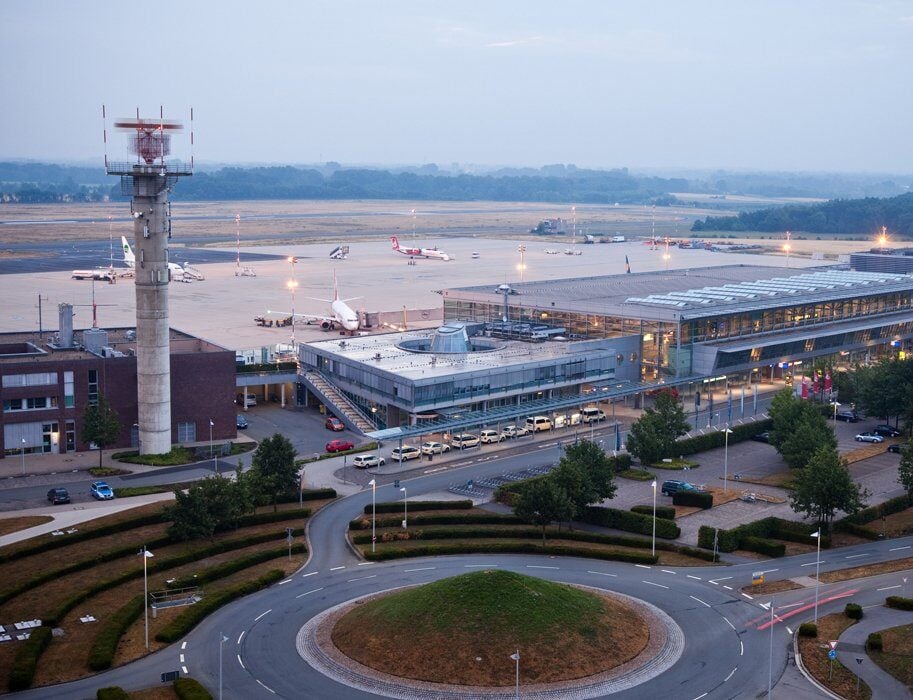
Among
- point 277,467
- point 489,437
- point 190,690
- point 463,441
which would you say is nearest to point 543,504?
point 277,467

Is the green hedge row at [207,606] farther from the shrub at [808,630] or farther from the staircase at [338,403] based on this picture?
the staircase at [338,403]

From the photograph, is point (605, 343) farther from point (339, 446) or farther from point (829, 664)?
point (829, 664)

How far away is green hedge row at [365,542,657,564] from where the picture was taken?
47781 millimetres

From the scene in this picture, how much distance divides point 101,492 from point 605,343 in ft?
130

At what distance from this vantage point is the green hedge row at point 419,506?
5325cm

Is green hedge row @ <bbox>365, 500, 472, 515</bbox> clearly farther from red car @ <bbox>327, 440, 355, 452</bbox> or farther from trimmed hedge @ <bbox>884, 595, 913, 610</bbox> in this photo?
trimmed hedge @ <bbox>884, 595, 913, 610</bbox>

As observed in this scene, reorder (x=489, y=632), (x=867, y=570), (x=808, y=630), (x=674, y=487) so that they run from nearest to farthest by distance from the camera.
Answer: (x=489, y=632) → (x=808, y=630) → (x=867, y=570) → (x=674, y=487)

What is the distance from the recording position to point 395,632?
37.7 metres

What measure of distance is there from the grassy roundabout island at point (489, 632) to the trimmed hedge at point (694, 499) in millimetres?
16333

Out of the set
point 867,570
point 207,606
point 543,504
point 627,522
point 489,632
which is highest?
point 543,504

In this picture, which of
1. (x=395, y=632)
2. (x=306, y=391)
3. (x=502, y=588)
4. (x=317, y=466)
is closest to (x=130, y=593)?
(x=395, y=632)

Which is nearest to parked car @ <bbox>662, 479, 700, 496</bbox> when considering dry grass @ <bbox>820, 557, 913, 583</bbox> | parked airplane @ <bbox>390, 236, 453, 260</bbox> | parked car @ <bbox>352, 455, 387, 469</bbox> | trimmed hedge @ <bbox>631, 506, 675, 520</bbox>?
trimmed hedge @ <bbox>631, 506, 675, 520</bbox>

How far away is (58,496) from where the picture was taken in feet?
178

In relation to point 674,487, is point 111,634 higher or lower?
lower
